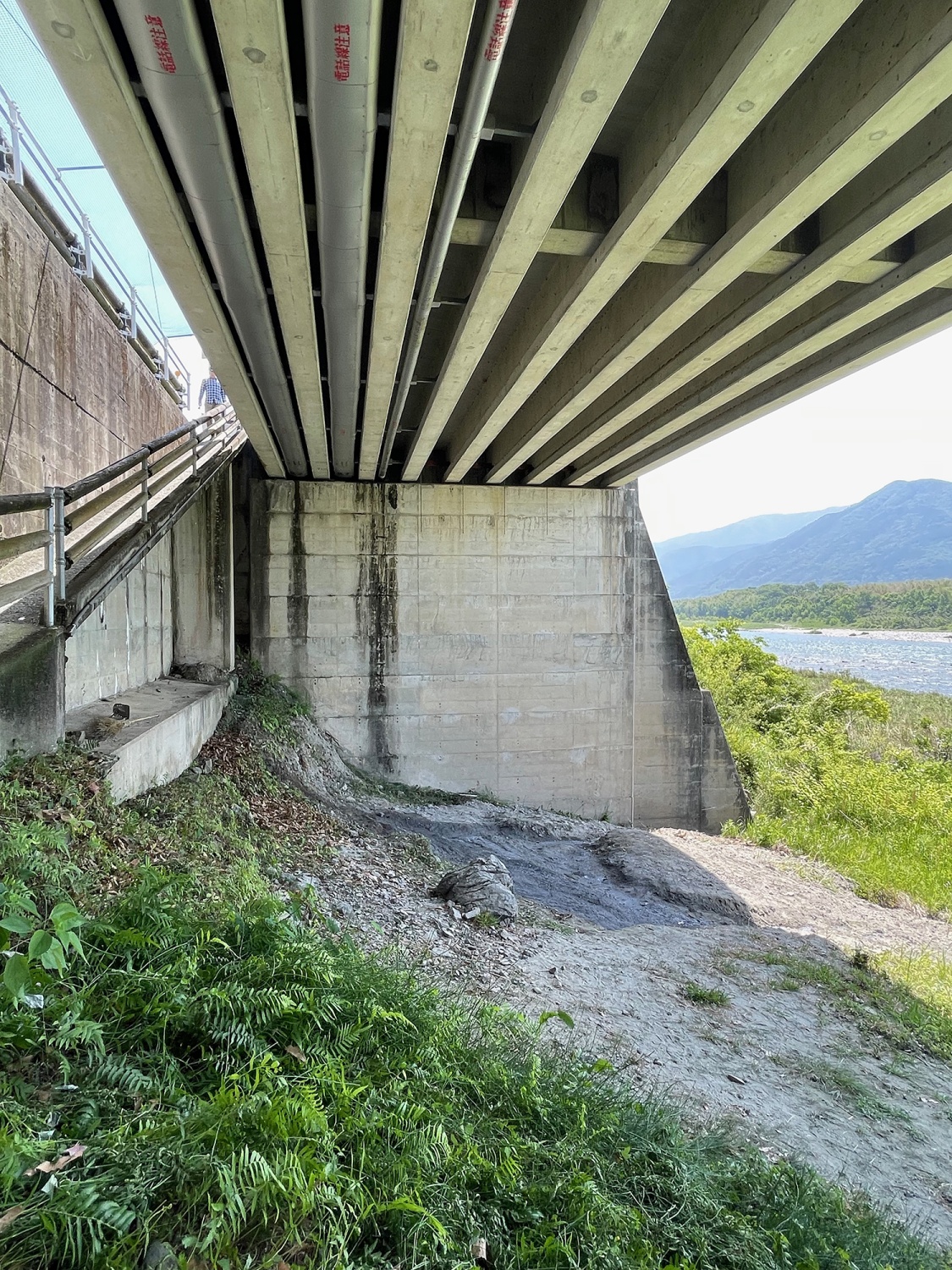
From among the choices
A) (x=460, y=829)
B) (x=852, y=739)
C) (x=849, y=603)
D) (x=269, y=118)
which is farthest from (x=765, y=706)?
(x=849, y=603)

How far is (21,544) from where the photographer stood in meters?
4.37

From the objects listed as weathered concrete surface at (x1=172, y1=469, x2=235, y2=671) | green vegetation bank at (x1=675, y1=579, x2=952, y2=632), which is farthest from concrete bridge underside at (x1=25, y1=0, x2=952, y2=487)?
green vegetation bank at (x1=675, y1=579, x2=952, y2=632)

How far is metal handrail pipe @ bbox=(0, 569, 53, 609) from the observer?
408 centimetres

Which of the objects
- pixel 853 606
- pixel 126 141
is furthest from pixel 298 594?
pixel 853 606

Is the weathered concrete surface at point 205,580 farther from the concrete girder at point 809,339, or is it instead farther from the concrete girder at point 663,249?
the concrete girder at point 809,339

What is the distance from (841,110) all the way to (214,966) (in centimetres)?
599

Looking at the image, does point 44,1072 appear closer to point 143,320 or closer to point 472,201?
point 472,201

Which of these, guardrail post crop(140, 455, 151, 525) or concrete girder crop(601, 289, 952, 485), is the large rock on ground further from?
concrete girder crop(601, 289, 952, 485)

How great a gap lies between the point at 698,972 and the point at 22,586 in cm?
736

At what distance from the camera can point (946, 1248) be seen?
4.07m

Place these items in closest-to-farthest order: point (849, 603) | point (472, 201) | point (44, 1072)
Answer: point (44, 1072) < point (472, 201) < point (849, 603)

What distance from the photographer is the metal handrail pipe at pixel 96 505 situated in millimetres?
5160

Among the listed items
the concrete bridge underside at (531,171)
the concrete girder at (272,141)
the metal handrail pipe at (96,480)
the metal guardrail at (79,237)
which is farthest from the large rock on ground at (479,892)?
the metal guardrail at (79,237)

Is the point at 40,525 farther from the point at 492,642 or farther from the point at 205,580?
the point at 492,642
